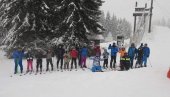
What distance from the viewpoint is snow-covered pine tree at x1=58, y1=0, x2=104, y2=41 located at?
27.1 metres

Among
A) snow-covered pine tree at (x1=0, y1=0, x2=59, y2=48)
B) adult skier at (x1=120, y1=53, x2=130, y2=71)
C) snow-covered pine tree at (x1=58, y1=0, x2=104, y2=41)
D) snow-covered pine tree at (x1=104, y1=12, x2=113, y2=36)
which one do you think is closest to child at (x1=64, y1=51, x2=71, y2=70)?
snow-covered pine tree at (x1=58, y1=0, x2=104, y2=41)

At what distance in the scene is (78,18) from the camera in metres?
27.5

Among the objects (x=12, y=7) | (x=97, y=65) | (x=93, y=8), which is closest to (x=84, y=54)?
(x=97, y=65)

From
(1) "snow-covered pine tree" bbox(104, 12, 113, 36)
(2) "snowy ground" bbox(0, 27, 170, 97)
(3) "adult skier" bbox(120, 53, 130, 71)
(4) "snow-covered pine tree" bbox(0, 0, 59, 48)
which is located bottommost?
(2) "snowy ground" bbox(0, 27, 170, 97)

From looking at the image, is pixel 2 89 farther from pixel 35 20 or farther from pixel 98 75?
pixel 35 20

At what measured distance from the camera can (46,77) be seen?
20781 mm

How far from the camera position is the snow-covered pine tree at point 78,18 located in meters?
27.1

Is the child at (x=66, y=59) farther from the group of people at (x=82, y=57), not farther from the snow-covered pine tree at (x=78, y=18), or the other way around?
the snow-covered pine tree at (x=78, y=18)

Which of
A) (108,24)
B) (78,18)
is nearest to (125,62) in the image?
(78,18)

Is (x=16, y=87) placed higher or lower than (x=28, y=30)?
lower

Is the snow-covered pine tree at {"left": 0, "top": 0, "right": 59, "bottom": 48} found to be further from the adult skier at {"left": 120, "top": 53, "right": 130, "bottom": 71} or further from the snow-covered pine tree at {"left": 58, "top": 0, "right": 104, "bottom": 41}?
the adult skier at {"left": 120, "top": 53, "right": 130, "bottom": 71}

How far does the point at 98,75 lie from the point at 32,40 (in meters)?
11.2

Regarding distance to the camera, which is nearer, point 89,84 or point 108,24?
→ point 89,84

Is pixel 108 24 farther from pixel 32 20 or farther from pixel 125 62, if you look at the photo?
pixel 125 62
